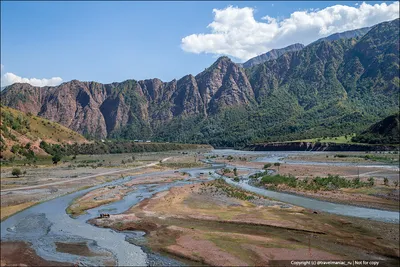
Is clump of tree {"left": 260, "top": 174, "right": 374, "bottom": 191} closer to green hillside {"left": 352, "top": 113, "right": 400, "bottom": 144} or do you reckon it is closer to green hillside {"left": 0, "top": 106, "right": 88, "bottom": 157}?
green hillside {"left": 0, "top": 106, "right": 88, "bottom": 157}

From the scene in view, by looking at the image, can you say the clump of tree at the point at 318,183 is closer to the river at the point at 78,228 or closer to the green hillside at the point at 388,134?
the river at the point at 78,228

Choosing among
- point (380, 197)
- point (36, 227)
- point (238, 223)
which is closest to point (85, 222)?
point (36, 227)

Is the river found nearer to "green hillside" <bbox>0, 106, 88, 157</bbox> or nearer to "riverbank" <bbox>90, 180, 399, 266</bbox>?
"riverbank" <bbox>90, 180, 399, 266</bbox>

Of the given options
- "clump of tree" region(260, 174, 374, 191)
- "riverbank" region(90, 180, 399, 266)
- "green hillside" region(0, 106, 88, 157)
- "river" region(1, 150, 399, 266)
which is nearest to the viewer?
"riverbank" region(90, 180, 399, 266)

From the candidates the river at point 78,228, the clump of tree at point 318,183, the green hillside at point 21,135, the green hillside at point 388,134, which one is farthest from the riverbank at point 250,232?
the green hillside at point 388,134

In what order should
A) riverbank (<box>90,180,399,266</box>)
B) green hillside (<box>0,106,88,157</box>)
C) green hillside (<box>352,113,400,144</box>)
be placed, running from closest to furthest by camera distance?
riverbank (<box>90,180,399,266</box>), green hillside (<box>0,106,88,157</box>), green hillside (<box>352,113,400,144</box>)

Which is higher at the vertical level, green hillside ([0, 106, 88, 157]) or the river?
green hillside ([0, 106, 88, 157])

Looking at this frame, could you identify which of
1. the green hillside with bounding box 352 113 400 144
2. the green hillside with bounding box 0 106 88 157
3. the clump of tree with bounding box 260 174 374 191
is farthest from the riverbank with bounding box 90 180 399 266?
the green hillside with bounding box 352 113 400 144

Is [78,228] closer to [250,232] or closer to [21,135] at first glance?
[250,232]

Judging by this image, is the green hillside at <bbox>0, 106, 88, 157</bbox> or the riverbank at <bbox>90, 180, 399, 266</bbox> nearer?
the riverbank at <bbox>90, 180, 399, 266</bbox>

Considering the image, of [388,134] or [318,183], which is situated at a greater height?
[388,134]

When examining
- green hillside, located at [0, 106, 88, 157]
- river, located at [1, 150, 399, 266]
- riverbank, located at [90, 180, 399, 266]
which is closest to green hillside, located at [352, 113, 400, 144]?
river, located at [1, 150, 399, 266]

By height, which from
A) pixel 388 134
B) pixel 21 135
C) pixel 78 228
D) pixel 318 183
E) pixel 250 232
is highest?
pixel 21 135

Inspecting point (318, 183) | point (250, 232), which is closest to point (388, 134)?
point (318, 183)
